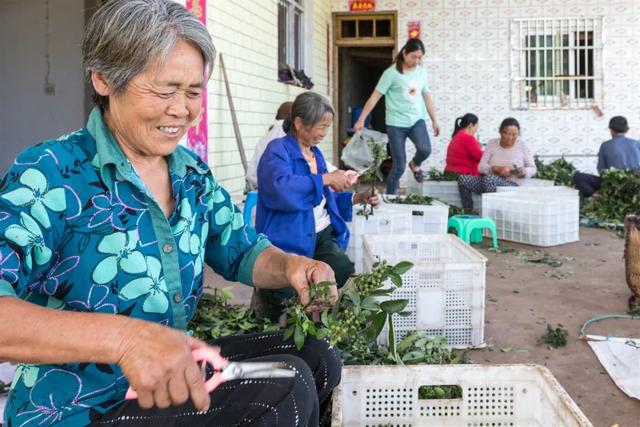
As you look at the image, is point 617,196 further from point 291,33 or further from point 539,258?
point 291,33

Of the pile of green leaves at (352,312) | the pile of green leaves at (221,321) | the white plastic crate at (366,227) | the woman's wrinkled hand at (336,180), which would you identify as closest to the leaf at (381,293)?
the pile of green leaves at (352,312)

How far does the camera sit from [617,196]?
844 centimetres

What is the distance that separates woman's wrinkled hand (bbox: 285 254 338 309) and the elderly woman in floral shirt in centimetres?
21

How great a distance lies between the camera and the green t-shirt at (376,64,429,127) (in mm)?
7762

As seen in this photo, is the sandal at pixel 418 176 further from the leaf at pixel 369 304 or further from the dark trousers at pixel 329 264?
the leaf at pixel 369 304

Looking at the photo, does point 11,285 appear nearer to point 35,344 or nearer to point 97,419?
point 35,344

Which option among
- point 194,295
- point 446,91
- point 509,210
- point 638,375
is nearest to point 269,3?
point 509,210

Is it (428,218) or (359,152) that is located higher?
(359,152)

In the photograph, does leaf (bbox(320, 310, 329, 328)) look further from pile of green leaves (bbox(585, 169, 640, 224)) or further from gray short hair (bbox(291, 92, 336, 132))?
pile of green leaves (bbox(585, 169, 640, 224))

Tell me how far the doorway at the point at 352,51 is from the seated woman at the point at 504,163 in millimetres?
3533

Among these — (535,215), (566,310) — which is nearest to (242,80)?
(535,215)

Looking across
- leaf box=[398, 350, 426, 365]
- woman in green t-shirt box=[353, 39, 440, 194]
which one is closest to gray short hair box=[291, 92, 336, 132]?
leaf box=[398, 350, 426, 365]

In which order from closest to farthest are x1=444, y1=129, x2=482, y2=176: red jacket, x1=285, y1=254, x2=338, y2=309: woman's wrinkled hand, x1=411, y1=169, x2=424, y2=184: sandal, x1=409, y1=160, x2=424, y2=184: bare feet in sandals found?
x1=285, y1=254, x2=338, y2=309: woman's wrinkled hand < x1=444, y1=129, x2=482, y2=176: red jacket < x1=409, y1=160, x2=424, y2=184: bare feet in sandals < x1=411, y1=169, x2=424, y2=184: sandal

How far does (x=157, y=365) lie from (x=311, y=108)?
2.60 meters
